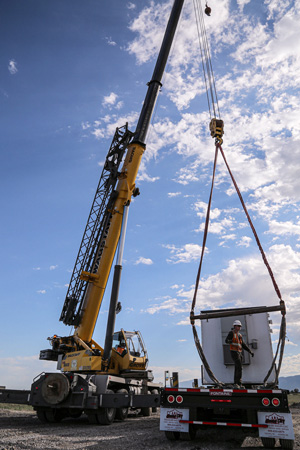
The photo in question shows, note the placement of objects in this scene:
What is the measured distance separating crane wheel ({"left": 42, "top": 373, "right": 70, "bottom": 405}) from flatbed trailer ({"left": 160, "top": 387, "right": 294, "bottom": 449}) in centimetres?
398

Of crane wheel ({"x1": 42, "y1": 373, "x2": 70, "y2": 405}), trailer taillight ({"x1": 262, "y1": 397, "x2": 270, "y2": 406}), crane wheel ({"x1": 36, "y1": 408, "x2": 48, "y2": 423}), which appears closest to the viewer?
trailer taillight ({"x1": 262, "y1": 397, "x2": 270, "y2": 406})

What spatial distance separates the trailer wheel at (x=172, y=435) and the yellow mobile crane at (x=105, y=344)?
243 centimetres

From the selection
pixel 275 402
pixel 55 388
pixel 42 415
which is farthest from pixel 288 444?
pixel 42 415

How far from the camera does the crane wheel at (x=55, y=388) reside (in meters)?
10.1

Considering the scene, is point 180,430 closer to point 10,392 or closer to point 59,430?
point 59,430

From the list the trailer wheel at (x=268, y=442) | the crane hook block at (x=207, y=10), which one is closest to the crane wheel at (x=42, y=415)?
the trailer wheel at (x=268, y=442)

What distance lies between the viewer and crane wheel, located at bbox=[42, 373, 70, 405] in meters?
10.1

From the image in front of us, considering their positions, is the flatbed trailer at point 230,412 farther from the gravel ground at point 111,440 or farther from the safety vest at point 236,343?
the safety vest at point 236,343

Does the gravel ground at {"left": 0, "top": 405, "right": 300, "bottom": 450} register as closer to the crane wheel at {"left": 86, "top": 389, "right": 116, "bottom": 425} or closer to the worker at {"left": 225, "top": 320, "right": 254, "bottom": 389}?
the crane wheel at {"left": 86, "top": 389, "right": 116, "bottom": 425}

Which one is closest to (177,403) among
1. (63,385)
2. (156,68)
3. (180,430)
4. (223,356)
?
(180,430)

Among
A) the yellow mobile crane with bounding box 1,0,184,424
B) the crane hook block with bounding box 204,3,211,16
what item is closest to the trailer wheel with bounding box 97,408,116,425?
the yellow mobile crane with bounding box 1,0,184,424

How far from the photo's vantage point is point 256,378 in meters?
9.34

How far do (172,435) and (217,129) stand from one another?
26.4ft

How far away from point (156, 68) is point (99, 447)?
15.3m
